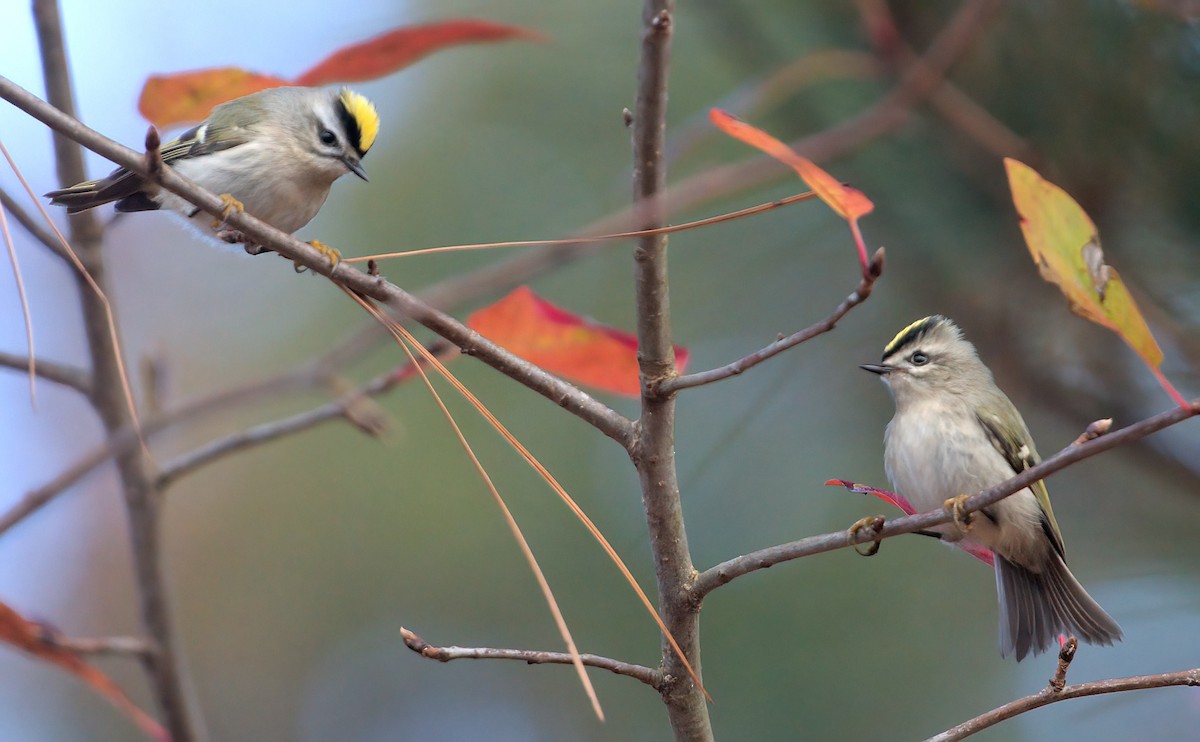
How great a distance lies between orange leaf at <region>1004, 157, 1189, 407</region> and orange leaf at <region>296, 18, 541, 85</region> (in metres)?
0.51

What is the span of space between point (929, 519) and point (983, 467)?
771 millimetres

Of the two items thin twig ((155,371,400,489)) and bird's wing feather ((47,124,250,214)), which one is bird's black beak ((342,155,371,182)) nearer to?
bird's wing feather ((47,124,250,214))

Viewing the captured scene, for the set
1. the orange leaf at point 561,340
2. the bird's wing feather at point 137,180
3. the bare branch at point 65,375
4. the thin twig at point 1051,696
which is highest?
the bird's wing feather at point 137,180

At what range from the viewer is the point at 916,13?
1.39m

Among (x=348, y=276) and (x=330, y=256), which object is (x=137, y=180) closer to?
(x=330, y=256)

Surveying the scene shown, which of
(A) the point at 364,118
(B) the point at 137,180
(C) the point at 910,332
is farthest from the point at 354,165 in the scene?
(C) the point at 910,332

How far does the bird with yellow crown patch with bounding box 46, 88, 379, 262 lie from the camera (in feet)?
4.57

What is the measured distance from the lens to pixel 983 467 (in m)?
1.35

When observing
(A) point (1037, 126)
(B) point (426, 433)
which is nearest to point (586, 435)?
(B) point (426, 433)

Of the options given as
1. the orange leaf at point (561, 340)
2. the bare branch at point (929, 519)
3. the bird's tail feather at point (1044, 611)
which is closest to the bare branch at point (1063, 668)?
the bare branch at point (929, 519)

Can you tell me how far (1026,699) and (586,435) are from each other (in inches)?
77.3

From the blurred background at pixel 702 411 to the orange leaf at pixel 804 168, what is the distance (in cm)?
23

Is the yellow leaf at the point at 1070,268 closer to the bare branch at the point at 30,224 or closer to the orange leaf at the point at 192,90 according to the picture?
the orange leaf at the point at 192,90

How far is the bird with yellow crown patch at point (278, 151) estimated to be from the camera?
1393 millimetres
